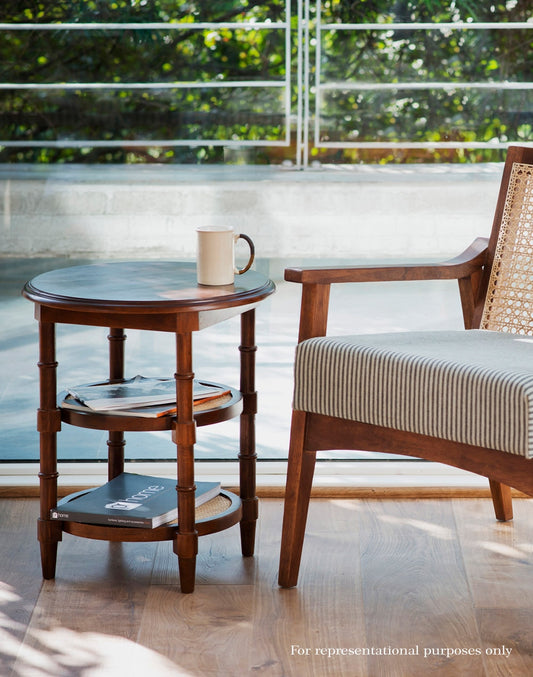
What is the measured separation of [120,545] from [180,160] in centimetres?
95

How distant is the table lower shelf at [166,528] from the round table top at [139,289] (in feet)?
1.54

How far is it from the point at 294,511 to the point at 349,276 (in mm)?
497

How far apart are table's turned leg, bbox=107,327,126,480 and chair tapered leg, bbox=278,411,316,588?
19.5 inches

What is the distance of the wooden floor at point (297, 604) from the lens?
5.75ft

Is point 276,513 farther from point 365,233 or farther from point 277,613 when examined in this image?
point 365,233

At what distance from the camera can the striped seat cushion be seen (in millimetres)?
1686

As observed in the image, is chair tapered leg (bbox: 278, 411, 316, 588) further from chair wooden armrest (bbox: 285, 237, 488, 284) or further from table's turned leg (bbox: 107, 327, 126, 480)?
table's turned leg (bbox: 107, 327, 126, 480)

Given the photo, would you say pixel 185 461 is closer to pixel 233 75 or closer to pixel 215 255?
pixel 215 255

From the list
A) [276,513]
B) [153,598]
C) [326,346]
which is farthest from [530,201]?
[153,598]

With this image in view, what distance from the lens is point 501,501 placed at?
2.35 m

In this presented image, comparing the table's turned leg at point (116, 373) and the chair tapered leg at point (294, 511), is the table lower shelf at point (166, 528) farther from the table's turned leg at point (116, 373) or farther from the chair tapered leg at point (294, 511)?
the table's turned leg at point (116, 373)

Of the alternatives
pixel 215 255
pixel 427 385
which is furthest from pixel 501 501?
pixel 215 255

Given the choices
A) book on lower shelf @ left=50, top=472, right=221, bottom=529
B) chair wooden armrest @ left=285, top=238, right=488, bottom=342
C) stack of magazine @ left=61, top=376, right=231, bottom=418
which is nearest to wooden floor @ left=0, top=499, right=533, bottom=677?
book on lower shelf @ left=50, top=472, right=221, bottom=529

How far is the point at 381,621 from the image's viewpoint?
1898mm
